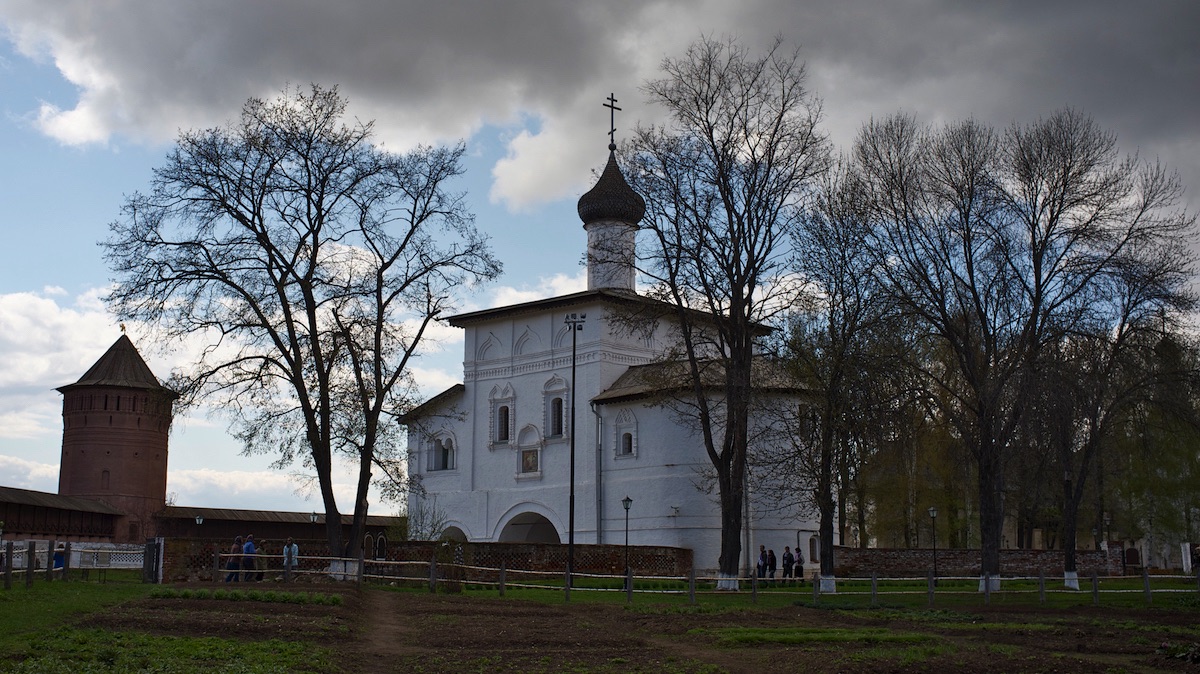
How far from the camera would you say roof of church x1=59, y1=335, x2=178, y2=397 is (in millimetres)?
50844

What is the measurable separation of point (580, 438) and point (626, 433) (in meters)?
1.79

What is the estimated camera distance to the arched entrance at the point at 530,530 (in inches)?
1635

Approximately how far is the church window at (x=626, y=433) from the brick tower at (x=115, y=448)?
22.3 metres

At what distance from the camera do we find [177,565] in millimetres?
24609

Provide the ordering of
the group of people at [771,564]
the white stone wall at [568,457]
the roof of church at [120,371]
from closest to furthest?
1. the group of people at [771,564]
2. the white stone wall at [568,457]
3. the roof of church at [120,371]

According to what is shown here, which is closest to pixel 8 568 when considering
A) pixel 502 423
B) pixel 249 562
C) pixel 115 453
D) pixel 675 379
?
pixel 249 562

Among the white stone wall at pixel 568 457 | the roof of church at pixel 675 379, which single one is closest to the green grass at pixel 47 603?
the roof of church at pixel 675 379

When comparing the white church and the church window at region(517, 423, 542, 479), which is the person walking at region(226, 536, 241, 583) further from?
the church window at region(517, 423, 542, 479)

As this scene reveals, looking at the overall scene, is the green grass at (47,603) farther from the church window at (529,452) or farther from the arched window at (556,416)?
the arched window at (556,416)

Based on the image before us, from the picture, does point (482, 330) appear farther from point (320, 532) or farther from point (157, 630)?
point (157, 630)

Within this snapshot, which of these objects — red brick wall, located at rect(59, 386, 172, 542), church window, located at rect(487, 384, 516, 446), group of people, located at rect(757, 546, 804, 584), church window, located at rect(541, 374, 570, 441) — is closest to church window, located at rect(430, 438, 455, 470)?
church window, located at rect(487, 384, 516, 446)

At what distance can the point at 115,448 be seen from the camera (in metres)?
50.2

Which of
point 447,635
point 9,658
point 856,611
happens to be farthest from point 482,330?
point 9,658

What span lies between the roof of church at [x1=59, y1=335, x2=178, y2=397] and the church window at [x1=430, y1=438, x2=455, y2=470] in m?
14.4
